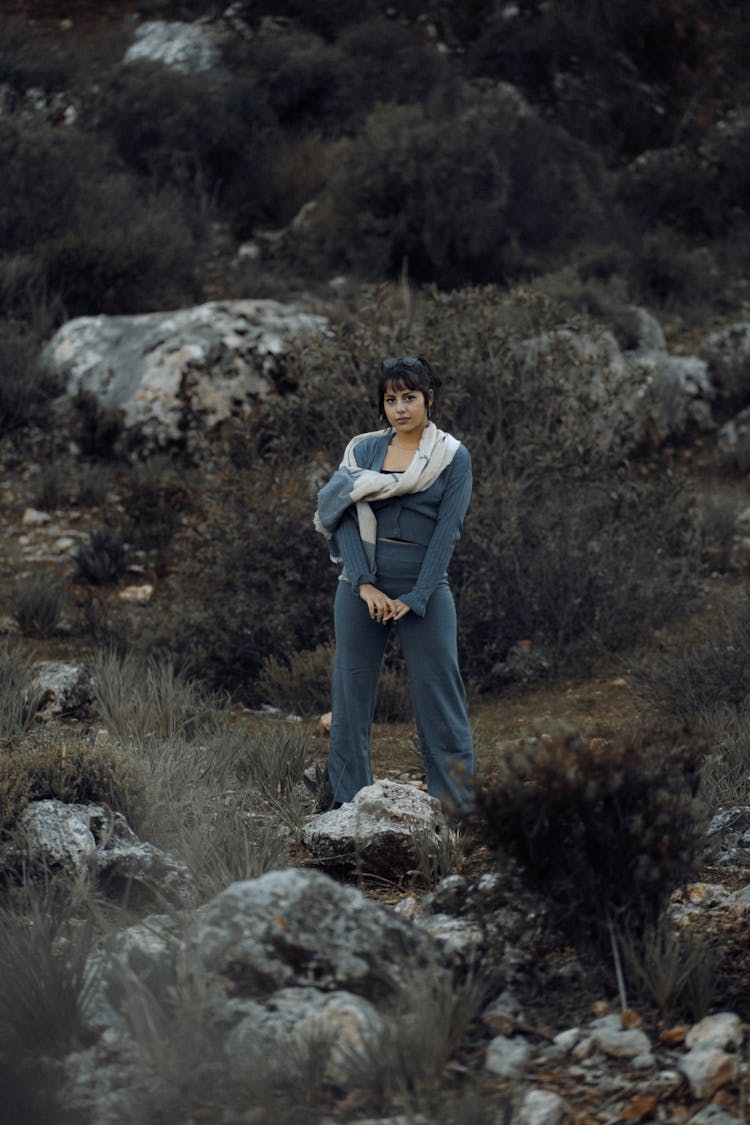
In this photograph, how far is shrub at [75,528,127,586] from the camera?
27.3ft

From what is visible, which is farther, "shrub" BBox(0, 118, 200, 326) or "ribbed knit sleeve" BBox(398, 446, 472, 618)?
"shrub" BBox(0, 118, 200, 326)

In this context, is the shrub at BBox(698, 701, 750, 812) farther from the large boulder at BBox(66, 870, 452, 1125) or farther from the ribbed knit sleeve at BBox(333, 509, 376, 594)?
the large boulder at BBox(66, 870, 452, 1125)

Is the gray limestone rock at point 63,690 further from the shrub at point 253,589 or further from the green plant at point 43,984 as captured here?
the green plant at point 43,984

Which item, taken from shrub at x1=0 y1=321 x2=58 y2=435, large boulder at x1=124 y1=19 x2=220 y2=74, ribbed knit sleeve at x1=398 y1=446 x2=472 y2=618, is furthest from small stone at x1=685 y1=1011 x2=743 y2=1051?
large boulder at x1=124 y1=19 x2=220 y2=74

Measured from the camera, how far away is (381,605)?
4.11 meters

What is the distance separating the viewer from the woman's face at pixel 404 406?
417cm

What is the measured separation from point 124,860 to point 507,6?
1976 centimetres

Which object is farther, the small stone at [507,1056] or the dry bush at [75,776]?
the dry bush at [75,776]

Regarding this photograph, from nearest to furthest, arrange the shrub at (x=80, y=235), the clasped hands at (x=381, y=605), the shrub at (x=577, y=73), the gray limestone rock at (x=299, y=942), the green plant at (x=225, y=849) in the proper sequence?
1. the gray limestone rock at (x=299, y=942)
2. the green plant at (x=225, y=849)
3. the clasped hands at (x=381, y=605)
4. the shrub at (x=80, y=235)
5. the shrub at (x=577, y=73)

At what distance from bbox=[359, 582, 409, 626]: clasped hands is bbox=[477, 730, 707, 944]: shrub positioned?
1.22 m

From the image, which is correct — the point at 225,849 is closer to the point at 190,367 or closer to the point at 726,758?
the point at 726,758

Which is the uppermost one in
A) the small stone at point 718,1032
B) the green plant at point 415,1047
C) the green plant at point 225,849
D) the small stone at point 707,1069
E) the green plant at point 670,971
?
the green plant at point 415,1047

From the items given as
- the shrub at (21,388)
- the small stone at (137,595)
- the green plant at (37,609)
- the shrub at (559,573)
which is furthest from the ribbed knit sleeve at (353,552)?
the shrub at (21,388)

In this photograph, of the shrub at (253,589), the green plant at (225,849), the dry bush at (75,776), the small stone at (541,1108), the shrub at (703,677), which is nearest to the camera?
the small stone at (541,1108)
